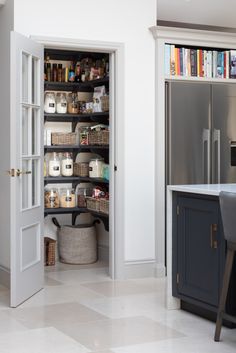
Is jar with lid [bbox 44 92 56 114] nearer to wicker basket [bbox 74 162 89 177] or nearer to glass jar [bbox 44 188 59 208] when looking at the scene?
wicker basket [bbox 74 162 89 177]

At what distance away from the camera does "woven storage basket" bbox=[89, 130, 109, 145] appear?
21.0 ft

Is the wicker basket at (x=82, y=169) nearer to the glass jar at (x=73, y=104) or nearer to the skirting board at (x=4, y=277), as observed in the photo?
the glass jar at (x=73, y=104)

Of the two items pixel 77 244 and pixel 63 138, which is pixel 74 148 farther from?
pixel 77 244

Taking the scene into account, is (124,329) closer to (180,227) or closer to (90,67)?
(180,227)

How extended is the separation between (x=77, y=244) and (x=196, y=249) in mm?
2431

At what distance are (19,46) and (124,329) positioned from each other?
2.29 meters

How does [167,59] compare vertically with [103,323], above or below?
above

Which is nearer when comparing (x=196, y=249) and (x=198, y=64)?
(x=196, y=249)

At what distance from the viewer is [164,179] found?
20.2ft

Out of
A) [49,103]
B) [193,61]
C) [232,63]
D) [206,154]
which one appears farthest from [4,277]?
[232,63]

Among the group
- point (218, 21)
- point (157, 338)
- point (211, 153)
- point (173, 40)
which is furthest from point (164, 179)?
point (157, 338)

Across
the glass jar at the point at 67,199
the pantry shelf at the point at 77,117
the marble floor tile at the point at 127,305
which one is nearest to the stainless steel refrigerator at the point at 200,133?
the pantry shelf at the point at 77,117

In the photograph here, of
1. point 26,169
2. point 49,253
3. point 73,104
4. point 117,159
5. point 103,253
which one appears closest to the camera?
point 26,169

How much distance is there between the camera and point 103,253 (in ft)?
22.9
